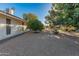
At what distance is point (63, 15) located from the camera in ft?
17.1

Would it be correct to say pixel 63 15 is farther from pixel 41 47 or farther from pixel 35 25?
pixel 41 47

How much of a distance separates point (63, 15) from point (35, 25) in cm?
103

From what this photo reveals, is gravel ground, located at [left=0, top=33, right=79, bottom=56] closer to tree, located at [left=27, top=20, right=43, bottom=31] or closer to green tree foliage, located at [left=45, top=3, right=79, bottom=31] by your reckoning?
tree, located at [left=27, top=20, right=43, bottom=31]

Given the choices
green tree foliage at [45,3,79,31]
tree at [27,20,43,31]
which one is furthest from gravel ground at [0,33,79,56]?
green tree foliage at [45,3,79,31]

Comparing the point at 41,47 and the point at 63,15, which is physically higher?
the point at 63,15

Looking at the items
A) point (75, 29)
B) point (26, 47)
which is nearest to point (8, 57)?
point (26, 47)

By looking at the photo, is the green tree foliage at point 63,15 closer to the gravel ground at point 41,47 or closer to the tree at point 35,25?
the tree at point 35,25

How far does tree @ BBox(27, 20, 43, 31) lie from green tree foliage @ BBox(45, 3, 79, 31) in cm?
26

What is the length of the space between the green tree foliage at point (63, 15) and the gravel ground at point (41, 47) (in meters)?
0.46

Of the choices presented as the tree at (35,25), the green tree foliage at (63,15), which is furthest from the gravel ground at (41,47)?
the green tree foliage at (63,15)

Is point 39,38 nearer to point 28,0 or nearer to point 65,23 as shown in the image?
point 65,23

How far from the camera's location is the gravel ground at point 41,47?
13.9ft

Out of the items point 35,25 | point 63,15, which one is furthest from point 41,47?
point 63,15

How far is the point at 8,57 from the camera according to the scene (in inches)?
153
